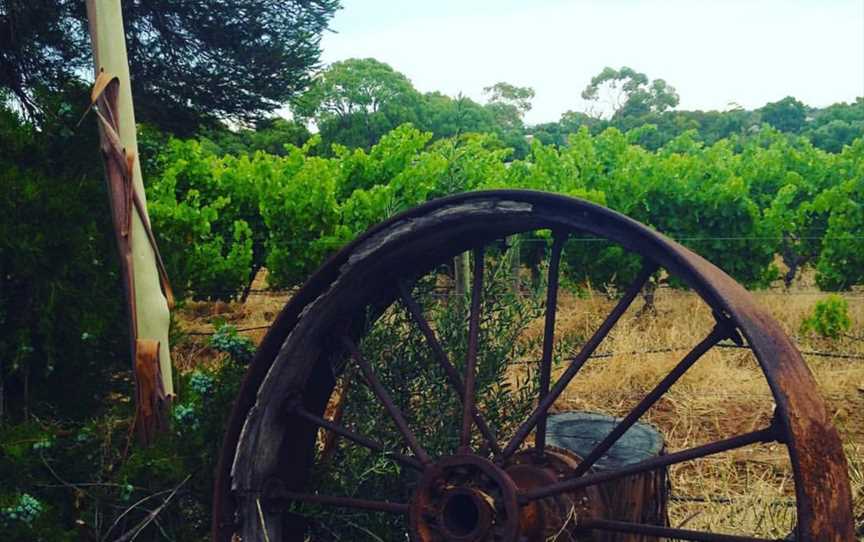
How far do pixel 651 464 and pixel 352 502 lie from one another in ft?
3.33

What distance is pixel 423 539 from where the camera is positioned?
2518mm

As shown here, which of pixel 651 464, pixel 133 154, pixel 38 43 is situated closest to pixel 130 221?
pixel 133 154

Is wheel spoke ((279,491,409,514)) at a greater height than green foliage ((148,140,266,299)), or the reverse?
green foliage ((148,140,266,299))

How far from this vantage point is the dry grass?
4.12 m

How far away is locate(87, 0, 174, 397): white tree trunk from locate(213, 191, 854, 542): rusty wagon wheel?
941mm

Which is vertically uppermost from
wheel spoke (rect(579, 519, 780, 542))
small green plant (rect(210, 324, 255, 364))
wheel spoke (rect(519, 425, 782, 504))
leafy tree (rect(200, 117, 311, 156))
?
leafy tree (rect(200, 117, 311, 156))

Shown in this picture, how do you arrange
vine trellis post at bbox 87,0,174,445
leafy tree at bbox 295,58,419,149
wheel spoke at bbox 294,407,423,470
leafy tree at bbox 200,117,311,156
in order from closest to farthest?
wheel spoke at bbox 294,407,423,470
vine trellis post at bbox 87,0,174,445
leafy tree at bbox 200,117,311,156
leafy tree at bbox 295,58,419,149

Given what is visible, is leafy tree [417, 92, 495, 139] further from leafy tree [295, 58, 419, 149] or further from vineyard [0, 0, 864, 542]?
vineyard [0, 0, 864, 542]

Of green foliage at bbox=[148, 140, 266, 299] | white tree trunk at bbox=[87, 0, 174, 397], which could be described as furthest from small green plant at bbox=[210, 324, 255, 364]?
green foliage at bbox=[148, 140, 266, 299]

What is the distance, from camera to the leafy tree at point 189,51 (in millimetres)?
5656

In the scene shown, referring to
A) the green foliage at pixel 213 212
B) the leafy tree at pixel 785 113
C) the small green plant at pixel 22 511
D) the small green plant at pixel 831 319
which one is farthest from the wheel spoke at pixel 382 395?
the leafy tree at pixel 785 113

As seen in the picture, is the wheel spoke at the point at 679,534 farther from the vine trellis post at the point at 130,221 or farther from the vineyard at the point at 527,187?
the vineyard at the point at 527,187

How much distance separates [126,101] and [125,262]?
712mm

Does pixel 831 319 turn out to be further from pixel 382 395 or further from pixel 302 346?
pixel 302 346
